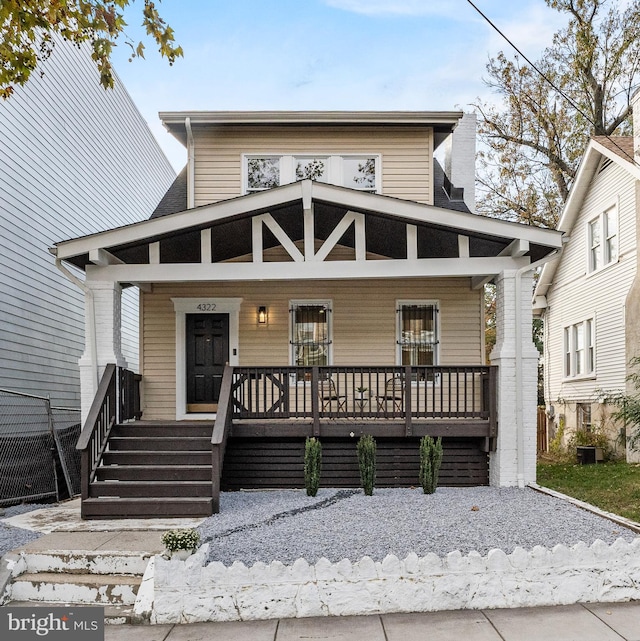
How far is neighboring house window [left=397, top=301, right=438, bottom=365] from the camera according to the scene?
10.6 metres

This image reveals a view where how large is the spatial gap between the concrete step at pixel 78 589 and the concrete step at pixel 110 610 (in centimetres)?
4

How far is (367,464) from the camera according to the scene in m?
8.44

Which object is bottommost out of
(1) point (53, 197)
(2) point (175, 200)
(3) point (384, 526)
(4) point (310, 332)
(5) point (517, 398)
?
(3) point (384, 526)

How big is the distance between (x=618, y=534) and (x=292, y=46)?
16.5 meters

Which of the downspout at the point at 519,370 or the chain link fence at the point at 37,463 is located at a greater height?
the downspout at the point at 519,370

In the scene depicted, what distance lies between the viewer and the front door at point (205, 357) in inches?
416

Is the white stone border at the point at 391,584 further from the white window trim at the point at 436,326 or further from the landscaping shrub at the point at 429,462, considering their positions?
the white window trim at the point at 436,326

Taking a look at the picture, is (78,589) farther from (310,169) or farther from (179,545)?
(310,169)

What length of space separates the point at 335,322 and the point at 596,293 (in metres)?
7.77

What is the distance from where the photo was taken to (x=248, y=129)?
11.0 m

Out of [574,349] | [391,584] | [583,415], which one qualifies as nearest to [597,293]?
[574,349]

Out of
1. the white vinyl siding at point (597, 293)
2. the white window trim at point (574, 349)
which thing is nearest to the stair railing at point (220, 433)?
the white vinyl siding at point (597, 293)

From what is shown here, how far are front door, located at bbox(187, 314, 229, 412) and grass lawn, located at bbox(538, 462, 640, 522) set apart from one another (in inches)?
221

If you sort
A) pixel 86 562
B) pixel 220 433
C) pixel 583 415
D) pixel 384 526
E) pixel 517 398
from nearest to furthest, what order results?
pixel 86 562, pixel 384 526, pixel 220 433, pixel 517 398, pixel 583 415
